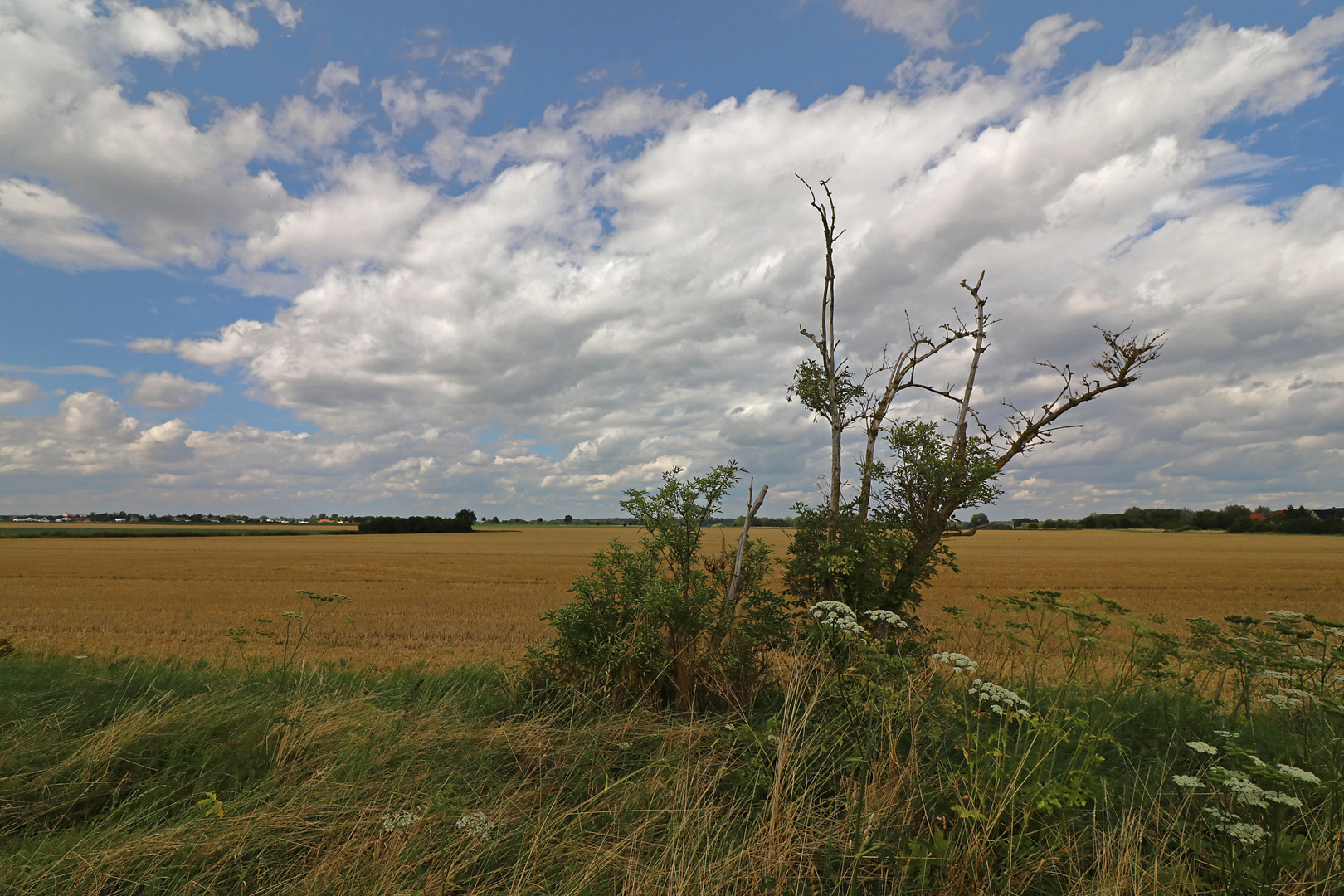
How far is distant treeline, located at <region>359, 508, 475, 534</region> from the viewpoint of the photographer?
9894 cm

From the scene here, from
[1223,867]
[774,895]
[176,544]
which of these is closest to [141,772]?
[774,895]

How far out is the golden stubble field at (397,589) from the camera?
1540 centimetres

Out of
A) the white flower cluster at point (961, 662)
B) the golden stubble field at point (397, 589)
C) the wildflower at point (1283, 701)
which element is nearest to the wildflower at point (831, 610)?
the white flower cluster at point (961, 662)

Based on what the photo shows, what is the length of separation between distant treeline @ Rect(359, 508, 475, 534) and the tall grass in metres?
100

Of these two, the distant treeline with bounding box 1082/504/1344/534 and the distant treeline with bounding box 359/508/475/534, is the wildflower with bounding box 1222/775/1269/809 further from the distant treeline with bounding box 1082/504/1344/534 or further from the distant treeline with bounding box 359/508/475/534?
the distant treeline with bounding box 1082/504/1344/534

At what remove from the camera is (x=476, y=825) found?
12.8 feet

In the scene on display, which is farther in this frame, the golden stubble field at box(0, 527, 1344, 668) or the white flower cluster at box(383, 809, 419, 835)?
the golden stubble field at box(0, 527, 1344, 668)

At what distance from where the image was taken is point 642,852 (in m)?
3.95

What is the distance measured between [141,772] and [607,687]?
12.9 feet

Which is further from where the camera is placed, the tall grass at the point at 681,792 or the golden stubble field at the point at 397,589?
the golden stubble field at the point at 397,589

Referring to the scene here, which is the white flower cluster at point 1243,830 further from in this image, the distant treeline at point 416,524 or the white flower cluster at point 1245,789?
the distant treeline at point 416,524

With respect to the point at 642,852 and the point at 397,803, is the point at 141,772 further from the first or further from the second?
the point at 642,852

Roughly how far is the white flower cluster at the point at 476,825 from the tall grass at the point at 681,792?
0.07 ft

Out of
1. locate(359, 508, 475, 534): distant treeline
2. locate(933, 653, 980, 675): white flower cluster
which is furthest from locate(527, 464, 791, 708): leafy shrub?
locate(359, 508, 475, 534): distant treeline
